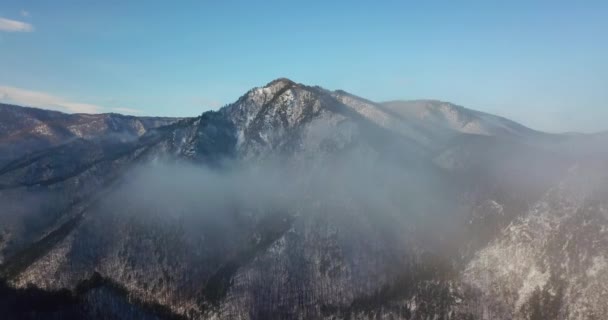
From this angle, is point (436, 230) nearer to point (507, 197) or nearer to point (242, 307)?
point (507, 197)

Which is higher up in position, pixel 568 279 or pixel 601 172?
pixel 601 172

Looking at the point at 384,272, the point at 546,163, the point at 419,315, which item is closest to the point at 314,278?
the point at 384,272

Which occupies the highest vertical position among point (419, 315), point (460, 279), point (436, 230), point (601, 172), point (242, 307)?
point (601, 172)

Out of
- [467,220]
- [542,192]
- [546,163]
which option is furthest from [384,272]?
[546,163]

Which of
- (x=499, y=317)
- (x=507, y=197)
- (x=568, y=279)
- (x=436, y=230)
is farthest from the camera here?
(x=436, y=230)

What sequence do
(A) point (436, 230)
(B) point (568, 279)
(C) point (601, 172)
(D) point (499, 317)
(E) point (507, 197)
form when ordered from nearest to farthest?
(B) point (568, 279)
(D) point (499, 317)
(C) point (601, 172)
(E) point (507, 197)
(A) point (436, 230)

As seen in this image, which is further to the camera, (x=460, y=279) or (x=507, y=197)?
(x=507, y=197)

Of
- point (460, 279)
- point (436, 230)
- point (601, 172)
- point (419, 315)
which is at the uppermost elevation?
point (601, 172)

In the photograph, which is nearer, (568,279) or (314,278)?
(568,279)

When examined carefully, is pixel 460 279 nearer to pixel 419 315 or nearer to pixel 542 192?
pixel 419 315
